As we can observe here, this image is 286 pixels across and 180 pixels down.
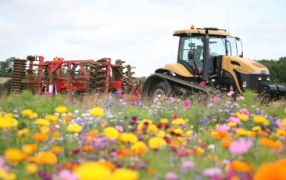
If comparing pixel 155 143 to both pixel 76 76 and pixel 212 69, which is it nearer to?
pixel 212 69

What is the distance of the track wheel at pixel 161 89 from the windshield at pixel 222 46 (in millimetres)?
1691

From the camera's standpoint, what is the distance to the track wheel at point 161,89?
13305 mm

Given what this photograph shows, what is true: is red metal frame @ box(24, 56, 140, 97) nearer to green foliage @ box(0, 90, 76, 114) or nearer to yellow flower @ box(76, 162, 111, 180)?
green foliage @ box(0, 90, 76, 114)

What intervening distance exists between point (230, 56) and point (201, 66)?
916 millimetres

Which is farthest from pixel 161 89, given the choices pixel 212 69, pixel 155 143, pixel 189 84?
pixel 155 143

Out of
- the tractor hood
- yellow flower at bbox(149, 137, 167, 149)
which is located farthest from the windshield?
yellow flower at bbox(149, 137, 167, 149)

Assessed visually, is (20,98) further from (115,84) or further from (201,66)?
(115,84)

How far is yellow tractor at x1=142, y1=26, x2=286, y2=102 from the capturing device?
41.0ft

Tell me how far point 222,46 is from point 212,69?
81 centimetres

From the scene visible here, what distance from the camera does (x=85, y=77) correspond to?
1761cm

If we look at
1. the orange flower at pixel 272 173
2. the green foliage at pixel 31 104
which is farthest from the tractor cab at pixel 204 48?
the orange flower at pixel 272 173

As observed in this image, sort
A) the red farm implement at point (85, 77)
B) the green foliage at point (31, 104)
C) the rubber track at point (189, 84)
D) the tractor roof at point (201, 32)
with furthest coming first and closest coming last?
the red farm implement at point (85, 77)
the tractor roof at point (201, 32)
the rubber track at point (189, 84)
the green foliage at point (31, 104)

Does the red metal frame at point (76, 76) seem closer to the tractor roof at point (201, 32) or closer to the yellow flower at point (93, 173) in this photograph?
the tractor roof at point (201, 32)

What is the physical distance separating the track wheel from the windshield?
1.69 m
